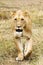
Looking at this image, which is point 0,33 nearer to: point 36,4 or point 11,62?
point 11,62

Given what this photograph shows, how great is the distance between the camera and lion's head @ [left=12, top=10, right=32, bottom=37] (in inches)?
195

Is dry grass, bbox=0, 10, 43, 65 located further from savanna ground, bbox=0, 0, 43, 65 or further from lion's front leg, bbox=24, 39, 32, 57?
lion's front leg, bbox=24, 39, 32, 57

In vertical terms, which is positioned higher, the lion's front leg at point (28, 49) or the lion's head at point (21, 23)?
the lion's head at point (21, 23)

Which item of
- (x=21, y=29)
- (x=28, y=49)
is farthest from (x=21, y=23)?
(x=28, y=49)

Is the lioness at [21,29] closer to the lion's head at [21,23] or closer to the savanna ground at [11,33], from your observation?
the lion's head at [21,23]

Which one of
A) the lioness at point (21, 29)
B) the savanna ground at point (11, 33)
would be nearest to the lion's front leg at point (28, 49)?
the lioness at point (21, 29)

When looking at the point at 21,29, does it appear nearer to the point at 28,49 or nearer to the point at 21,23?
the point at 21,23

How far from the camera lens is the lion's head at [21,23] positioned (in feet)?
16.2


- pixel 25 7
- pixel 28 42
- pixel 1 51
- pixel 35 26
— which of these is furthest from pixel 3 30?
pixel 25 7

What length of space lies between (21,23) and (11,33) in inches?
78.7

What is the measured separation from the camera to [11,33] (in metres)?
6.96

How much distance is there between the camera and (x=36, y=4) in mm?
10344

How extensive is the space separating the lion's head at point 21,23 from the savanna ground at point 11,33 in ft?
1.80

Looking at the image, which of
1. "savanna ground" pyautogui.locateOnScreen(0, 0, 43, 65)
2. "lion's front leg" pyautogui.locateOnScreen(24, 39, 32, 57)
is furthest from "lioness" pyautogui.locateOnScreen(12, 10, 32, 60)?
"savanna ground" pyautogui.locateOnScreen(0, 0, 43, 65)
